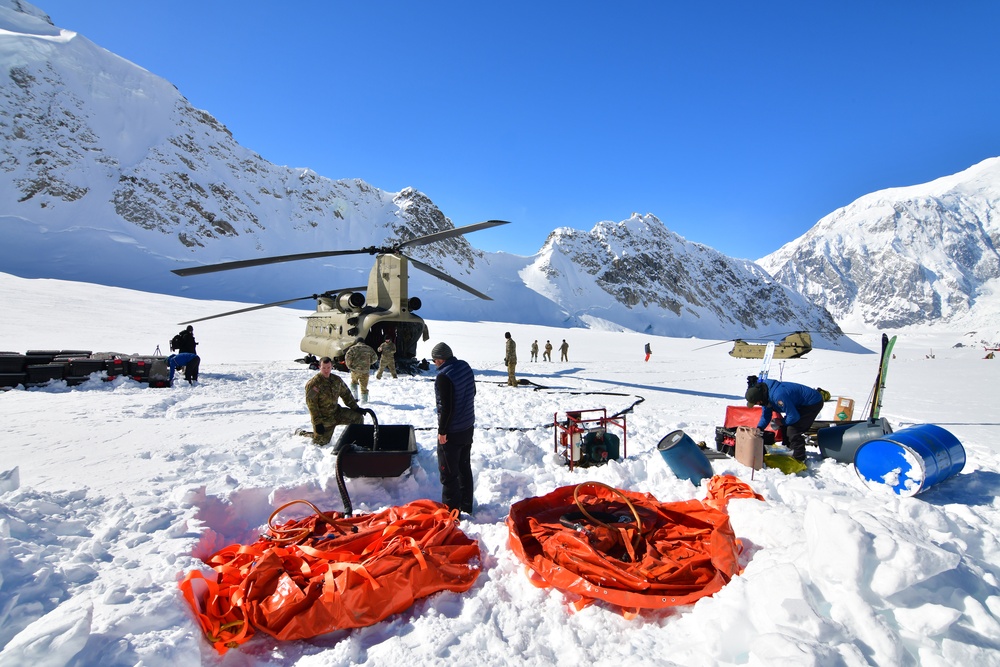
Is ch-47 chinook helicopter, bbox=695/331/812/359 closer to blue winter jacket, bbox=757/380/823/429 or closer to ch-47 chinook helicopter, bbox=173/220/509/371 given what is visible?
ch-47 chinook helicopter, bbox=173/220/509/371

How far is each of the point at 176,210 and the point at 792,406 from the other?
241ft

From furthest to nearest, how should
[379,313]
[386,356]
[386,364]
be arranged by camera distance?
[379,313] → [386,364] → [386,356]

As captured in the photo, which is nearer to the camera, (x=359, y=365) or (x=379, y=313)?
(x=359, y=365)

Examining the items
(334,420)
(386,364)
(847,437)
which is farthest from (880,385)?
(386,364)

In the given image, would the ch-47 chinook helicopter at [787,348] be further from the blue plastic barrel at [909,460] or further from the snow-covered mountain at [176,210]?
the snow-covered mountain at [176,210]

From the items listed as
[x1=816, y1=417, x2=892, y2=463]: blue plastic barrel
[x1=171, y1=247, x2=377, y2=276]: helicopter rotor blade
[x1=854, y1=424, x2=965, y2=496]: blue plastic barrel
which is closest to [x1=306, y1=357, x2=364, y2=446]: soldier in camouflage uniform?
[x1=171, y1=247, x2=377, y2=276]: helicopter rotor blade

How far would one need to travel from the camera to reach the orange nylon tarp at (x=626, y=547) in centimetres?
282

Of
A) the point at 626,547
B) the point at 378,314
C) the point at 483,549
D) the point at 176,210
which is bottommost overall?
the point at 483,549

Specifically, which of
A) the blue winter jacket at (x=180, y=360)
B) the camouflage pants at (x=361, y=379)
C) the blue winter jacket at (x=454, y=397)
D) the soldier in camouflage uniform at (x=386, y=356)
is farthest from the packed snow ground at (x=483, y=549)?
the soldier in camouflage uniform at (x=386, y=356)

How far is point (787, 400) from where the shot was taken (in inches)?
233

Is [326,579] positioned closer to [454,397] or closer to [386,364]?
[454,397]

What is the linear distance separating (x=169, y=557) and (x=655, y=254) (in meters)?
140

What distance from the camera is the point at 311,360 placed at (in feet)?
55.8

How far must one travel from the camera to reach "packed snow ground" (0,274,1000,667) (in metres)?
2.28
